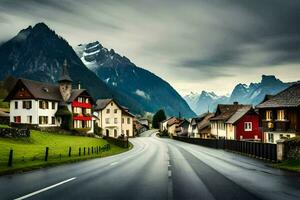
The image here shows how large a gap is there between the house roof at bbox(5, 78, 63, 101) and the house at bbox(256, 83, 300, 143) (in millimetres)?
46184

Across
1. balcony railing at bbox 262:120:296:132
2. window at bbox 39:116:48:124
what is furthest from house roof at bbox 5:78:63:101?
balcony railing at bbox 262:120:296:132

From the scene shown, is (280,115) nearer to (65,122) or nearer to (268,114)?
(268,114)

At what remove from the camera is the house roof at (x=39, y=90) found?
266 ft

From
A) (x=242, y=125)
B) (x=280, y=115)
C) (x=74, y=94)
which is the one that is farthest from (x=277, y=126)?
(x=74, y=94)

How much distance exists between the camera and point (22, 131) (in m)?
51.9

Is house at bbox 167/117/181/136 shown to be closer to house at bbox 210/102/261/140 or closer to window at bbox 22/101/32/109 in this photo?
house at bbox 210/102/261/140

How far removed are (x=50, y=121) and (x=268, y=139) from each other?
47554 mm

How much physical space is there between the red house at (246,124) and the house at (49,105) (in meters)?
34.0

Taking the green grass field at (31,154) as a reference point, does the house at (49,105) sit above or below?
above

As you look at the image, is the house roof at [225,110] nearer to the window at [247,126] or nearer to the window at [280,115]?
the window at [247,126]

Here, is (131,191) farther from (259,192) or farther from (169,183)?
(259,192)

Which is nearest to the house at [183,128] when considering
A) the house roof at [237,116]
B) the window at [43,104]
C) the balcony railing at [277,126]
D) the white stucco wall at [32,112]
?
the house roof at [237,116]

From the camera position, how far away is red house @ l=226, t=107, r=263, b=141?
80375mm

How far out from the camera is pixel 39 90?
83688 mm
